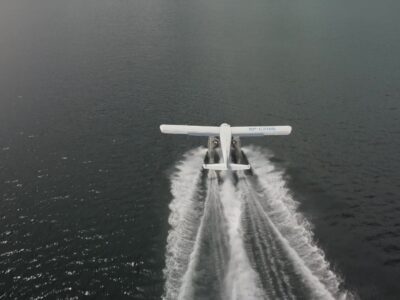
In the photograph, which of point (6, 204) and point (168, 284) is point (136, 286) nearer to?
point (168, 284)

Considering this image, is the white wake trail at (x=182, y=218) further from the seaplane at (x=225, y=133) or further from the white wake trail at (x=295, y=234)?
the white wake trail at (x=295, y=234)

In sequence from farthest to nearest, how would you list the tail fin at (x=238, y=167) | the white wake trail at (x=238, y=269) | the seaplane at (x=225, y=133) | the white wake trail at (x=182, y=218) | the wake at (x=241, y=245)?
the seaplane at (x=225, y=133) < the tail fin at (x=238, y=167) < the white wake trail at (x=182, y=218) < the wake at (x=241, y=245) < the white wake trail at (x=238, y=269)

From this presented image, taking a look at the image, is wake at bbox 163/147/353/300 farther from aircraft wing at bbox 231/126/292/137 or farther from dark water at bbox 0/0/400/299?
aircraft wing at bbox 231/126/292/137

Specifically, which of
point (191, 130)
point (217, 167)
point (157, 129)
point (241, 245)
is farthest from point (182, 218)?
point (157, 129)

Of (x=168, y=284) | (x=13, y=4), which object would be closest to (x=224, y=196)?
(x=168, y=284)

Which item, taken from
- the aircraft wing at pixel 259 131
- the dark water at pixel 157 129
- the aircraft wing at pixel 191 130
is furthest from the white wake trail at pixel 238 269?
the aircraft wing at pixel 191 130

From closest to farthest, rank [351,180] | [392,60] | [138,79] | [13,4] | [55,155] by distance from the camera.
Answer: [351,180], [55,155], [138,79], [392,60], [13,4]
